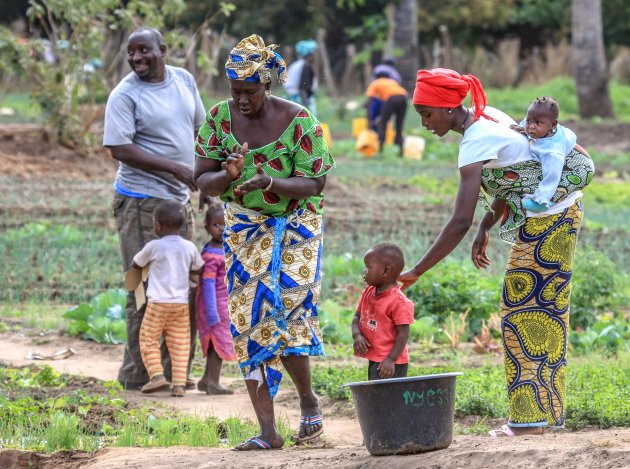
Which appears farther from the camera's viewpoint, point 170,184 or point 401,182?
point 401,182

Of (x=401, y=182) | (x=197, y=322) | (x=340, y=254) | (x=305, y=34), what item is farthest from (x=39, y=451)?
(x=305, y=34)

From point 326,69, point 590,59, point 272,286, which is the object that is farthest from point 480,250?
point 326,69

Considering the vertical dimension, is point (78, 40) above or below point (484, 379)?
above

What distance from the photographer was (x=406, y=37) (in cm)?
2758

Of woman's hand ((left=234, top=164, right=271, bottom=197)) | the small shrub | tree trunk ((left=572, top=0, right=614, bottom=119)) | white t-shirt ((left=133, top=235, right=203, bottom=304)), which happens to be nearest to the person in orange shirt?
tree trunk ((left=572, top=0, right=614, bottom=119))

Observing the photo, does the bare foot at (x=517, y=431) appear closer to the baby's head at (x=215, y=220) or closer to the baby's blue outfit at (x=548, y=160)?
the baby's blue outfit at (x=548, y=160)

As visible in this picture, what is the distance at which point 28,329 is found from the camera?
9164 millimetres

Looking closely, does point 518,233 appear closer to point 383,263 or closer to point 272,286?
point 383,263

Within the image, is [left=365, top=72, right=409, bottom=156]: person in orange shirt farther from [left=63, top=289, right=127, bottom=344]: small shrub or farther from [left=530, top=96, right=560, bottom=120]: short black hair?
[left=530, top=96, right=560, bottom=120]: short black hair

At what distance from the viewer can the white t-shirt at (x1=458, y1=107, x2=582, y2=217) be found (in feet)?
17.0

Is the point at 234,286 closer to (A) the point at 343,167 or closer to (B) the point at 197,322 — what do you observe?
(B) the point at 197,322

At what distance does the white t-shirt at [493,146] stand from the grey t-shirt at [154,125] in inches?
91.5

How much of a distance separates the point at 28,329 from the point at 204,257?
2469 millimetres

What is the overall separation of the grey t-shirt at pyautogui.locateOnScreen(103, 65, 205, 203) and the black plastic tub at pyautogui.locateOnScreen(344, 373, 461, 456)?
2.51 metres
